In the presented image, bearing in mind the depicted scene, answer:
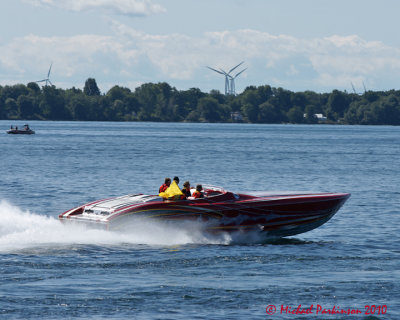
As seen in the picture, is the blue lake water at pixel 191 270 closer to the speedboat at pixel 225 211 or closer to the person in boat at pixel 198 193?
the speedboat at pixel 225 211

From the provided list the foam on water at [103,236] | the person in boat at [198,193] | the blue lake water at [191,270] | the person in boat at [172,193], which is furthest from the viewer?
the person in boat at [198,193]

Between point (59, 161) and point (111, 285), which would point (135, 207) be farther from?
point (59, 161)

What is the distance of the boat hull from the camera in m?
22.2

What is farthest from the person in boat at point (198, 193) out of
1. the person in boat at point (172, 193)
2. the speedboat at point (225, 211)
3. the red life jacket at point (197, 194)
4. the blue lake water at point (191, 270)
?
the blue lake water at point (191, 270)

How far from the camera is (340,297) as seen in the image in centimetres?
1694

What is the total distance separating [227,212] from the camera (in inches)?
915

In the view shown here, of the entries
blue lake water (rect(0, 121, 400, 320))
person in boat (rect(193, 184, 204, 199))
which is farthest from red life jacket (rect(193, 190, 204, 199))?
blue lake water (rect(0, 121, 400, 320))

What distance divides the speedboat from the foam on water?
0.23 meters

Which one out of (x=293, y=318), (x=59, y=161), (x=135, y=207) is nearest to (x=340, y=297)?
(x=293, y=318)

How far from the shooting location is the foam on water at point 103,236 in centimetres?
2169

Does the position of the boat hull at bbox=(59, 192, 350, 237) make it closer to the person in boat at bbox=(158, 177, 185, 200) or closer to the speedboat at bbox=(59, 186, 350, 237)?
the speedboat at bbox=(59, 186, 350, 237)

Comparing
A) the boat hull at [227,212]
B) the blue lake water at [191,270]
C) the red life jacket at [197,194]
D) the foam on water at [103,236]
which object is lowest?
the blue lake water at [191,270]

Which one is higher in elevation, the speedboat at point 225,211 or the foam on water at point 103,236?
the speedboat at point 225,211

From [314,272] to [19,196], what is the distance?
2153 centimetres
